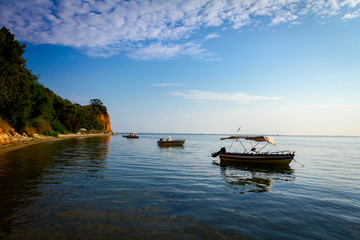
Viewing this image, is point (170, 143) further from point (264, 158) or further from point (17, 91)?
point (17, 91)

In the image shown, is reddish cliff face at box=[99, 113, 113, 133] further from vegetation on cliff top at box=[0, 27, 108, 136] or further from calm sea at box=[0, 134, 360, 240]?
calm sea at box=[0, 134, 360, 240]

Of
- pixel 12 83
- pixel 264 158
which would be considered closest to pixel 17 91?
pixel 12 83

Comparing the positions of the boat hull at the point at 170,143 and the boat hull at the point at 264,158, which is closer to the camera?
the boat hull at the point at 264,158

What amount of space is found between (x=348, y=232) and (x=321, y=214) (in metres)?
1.75

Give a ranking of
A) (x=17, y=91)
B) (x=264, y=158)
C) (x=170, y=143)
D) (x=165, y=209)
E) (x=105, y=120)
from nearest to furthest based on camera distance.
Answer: (x=165, y=209) → (x=264, y=158) → (x=17, y=91) → (x=170, y=143) → (x=105, y=120)

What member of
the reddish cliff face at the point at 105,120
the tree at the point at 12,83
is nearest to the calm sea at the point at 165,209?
the tree at the point at 12,83

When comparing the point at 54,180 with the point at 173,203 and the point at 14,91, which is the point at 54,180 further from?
the point at 14,91

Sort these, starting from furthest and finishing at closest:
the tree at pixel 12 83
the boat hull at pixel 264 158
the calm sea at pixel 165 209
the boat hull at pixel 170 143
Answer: the boat hull at pixel 170 143 < the tree at pixel 12 83 < the boat hull at pixel 264 158 < the calm sea at pixel 165 209

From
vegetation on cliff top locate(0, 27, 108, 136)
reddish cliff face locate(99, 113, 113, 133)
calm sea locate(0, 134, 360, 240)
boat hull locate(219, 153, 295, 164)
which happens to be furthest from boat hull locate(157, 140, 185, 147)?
reddish cliff face locate(99, 113, 113, 133)

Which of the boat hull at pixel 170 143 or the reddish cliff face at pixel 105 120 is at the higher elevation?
the reddish cliff face at pixel 105 120

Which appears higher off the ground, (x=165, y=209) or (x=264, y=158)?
(x=264, y=158)

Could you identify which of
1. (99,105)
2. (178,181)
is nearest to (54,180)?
(178,181)

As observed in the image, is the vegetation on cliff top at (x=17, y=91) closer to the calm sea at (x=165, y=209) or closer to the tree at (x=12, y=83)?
the tree at (x=12, y=83)

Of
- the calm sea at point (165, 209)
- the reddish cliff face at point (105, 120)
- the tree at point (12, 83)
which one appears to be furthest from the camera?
the reddish cliff face at point (105, 120)
